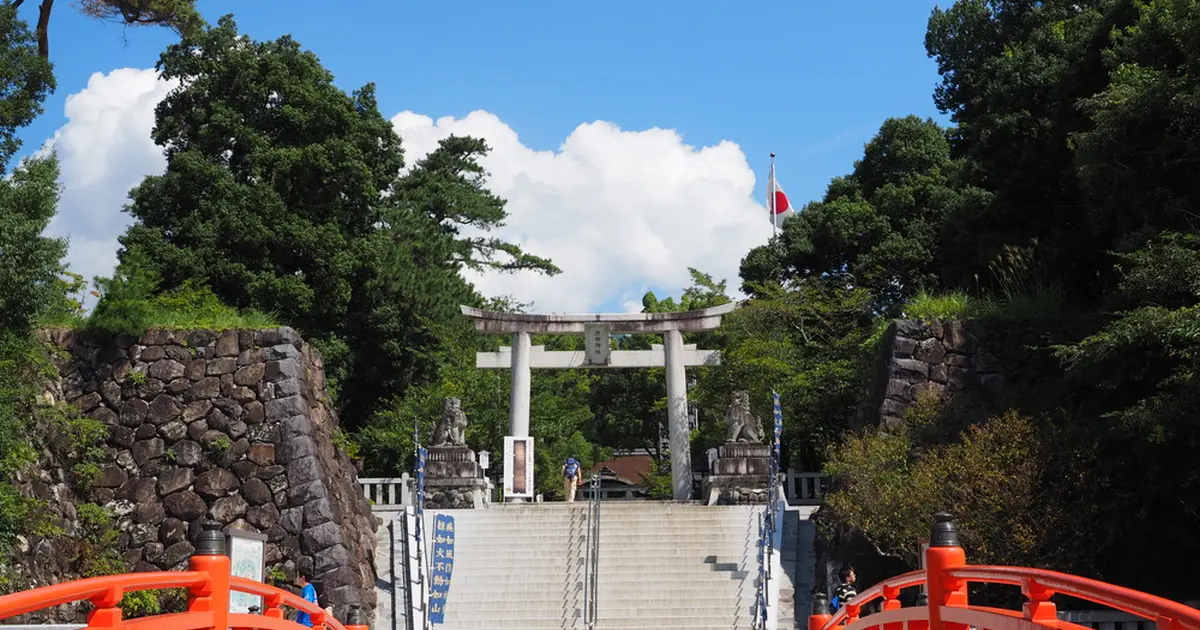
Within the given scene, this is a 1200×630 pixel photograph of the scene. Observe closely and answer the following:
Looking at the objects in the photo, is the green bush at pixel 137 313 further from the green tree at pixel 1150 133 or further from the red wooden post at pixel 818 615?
the green tree at pixel 1150 133

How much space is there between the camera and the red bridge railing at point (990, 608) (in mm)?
3607

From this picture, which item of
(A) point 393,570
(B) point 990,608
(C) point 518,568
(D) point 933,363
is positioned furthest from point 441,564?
(B) point 990,608

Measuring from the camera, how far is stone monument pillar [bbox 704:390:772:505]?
1911 centimetres

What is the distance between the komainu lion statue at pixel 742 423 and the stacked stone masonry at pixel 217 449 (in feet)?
20.4

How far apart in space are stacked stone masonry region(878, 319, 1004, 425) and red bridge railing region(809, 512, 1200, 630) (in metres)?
10.4

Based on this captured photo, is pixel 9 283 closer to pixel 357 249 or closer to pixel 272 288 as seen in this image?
pixel 272 288

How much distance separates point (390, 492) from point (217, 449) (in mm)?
4691

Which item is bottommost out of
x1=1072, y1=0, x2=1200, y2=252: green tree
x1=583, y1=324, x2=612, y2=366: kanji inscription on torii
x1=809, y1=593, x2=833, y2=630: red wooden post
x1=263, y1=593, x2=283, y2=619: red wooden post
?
x1=809, y1=593, x2=833, y2=630: red wooden post

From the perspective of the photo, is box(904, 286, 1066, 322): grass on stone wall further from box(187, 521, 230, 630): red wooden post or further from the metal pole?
box(187, 521, 230, 630): red wooden post

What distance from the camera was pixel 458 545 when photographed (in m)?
17.2

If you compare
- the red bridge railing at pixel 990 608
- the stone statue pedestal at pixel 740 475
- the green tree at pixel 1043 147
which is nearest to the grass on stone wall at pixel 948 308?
the green tree at pixel 1043 147

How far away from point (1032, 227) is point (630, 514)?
775 cm

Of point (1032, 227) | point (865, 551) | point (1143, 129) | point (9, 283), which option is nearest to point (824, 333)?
point (1032, 227)

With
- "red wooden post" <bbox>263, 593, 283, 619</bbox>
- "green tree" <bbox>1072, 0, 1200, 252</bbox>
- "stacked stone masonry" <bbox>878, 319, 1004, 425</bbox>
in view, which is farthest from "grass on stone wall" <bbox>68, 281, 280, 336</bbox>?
"green tree" <bbox>1072, 0, 1200, 252</bbox>
